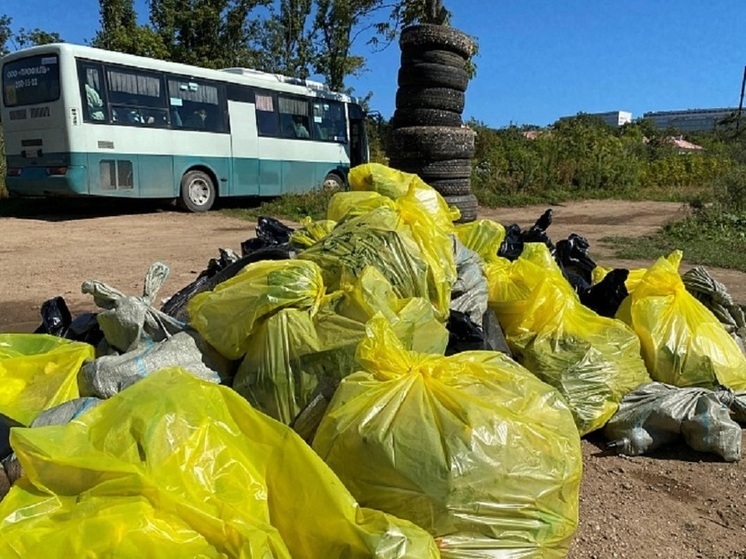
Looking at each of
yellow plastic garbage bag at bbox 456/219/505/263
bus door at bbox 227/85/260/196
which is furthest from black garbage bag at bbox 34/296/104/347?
bus door at bbox 227/85/260/196

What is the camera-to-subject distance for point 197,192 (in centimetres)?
1241

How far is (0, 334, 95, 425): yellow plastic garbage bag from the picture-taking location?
7.72ft

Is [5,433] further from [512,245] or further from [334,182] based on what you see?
[334,182]

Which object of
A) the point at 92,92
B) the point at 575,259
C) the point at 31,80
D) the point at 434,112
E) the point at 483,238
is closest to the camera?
the point at 483,238

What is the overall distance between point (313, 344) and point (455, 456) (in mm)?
710

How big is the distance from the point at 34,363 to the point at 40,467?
45.5 inches

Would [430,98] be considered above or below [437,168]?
above

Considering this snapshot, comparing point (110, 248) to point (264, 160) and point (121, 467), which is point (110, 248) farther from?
point (121, 467)

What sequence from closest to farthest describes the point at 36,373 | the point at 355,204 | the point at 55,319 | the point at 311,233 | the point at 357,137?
the point at 36,373, the point at 55,319, the point at 311,233, the point at 355,204, the point at 357,137

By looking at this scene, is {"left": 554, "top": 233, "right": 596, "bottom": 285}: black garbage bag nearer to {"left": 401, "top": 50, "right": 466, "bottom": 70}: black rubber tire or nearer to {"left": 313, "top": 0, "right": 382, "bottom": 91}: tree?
{"left": 401, "top": 50, "right": 466, "bottom": 70}: black rubber tire

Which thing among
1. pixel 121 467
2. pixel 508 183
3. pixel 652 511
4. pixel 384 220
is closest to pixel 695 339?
pixel 652 511

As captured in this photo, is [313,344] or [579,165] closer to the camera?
[313,344]

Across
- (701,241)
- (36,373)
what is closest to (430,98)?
(701,241)

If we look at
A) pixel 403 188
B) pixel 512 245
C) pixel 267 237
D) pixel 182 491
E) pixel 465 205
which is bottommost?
pixel 182 491
